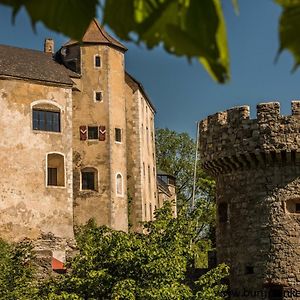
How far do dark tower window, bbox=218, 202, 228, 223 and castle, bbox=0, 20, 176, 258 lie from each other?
15.8m

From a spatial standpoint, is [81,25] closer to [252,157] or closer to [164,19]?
[164,19]

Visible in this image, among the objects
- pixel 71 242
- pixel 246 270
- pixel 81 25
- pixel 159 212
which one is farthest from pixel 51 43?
pixel 81 25

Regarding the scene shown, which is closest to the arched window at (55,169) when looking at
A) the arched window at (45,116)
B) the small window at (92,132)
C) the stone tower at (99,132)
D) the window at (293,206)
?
the arched window at (45,116)

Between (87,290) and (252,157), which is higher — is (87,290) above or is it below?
below

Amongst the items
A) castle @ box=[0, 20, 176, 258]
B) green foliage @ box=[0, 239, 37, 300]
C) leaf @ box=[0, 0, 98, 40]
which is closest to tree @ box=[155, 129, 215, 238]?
castle @ box=[0, 20, 176, 258]

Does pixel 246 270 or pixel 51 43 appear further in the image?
pixel 51 43

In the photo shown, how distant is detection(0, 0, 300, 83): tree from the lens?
1.42 metres

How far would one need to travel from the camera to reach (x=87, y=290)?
20.9 m

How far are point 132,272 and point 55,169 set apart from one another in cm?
1950

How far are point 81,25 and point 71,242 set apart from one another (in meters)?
37.2

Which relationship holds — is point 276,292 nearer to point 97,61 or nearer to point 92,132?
point 92,132

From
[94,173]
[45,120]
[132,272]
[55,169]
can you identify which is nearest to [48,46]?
[45,120]

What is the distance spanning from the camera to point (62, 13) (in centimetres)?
149

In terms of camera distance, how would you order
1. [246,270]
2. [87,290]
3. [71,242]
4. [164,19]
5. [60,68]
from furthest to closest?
[60,68], [71,242], [246,270], [87,290], [164,19]
